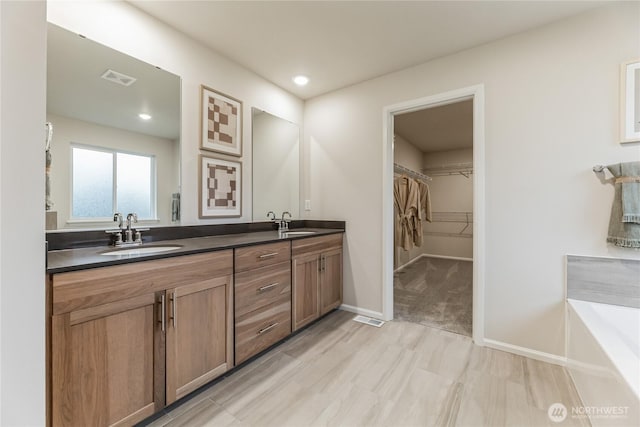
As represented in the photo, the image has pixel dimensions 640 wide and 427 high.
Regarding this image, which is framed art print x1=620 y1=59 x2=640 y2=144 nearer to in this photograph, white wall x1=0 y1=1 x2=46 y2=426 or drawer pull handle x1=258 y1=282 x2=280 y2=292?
drawer pull handle x1=258 y1=282 x2=280 y2=292

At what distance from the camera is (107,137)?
163cm

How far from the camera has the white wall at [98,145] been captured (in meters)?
1.44

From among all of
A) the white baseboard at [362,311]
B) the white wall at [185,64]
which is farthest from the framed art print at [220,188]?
the white baseboard at [362,311]

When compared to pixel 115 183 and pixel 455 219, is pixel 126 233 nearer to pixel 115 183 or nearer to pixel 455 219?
pixel 115 183

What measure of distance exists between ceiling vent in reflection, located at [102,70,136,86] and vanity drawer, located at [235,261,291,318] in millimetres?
1424

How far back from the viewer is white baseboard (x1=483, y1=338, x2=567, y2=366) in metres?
1.82

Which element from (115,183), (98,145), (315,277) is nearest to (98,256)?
(115,183)

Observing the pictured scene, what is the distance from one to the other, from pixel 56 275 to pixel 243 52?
2.01 m

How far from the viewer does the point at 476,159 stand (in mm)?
2084

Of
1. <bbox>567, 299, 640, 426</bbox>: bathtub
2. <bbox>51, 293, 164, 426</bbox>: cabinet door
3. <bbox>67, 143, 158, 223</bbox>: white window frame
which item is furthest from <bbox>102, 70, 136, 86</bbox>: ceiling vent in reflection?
<bbox>567, 299, 640, 426</bbox>: bathtub

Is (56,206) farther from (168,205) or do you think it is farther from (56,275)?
(56,275)

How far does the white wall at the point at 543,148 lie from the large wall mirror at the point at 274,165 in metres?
1.32

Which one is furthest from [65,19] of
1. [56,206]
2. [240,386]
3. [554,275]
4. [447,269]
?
[447,269]
